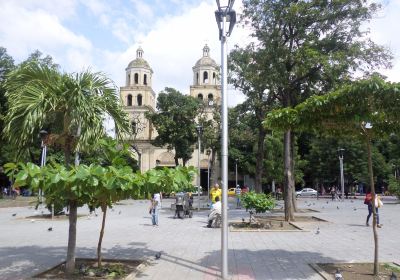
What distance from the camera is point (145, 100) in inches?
3095

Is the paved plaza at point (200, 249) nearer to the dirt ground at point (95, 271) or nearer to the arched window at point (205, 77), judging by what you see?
the dirt ground at point (95, 271)

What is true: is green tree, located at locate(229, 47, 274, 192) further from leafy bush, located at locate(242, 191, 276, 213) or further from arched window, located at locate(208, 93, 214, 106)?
arched window, located at locate(208, 93, 214, 106)

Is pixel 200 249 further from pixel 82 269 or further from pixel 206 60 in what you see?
pixel 206 60

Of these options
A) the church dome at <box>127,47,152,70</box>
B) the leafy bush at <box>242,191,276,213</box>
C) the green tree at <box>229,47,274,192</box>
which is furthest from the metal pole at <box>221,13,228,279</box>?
the church dome at <box>127,47,152,70</box>

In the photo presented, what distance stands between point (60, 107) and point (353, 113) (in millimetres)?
5629

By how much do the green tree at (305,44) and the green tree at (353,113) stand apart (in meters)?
11.1

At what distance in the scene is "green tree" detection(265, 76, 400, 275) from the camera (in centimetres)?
793

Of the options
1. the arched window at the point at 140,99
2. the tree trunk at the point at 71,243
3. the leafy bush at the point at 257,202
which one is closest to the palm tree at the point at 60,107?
the tree trunk at the point at 71,243

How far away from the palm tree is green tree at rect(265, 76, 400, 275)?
3.44 m

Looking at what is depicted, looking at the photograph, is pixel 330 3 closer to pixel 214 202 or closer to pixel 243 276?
pixel 214 202

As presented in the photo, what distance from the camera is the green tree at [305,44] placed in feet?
67.2

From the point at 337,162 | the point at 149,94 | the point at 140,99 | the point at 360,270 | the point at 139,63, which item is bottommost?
the point at 360,270

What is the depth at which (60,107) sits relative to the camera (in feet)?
29.1

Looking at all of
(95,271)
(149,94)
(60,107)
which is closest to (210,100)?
(149,94)
